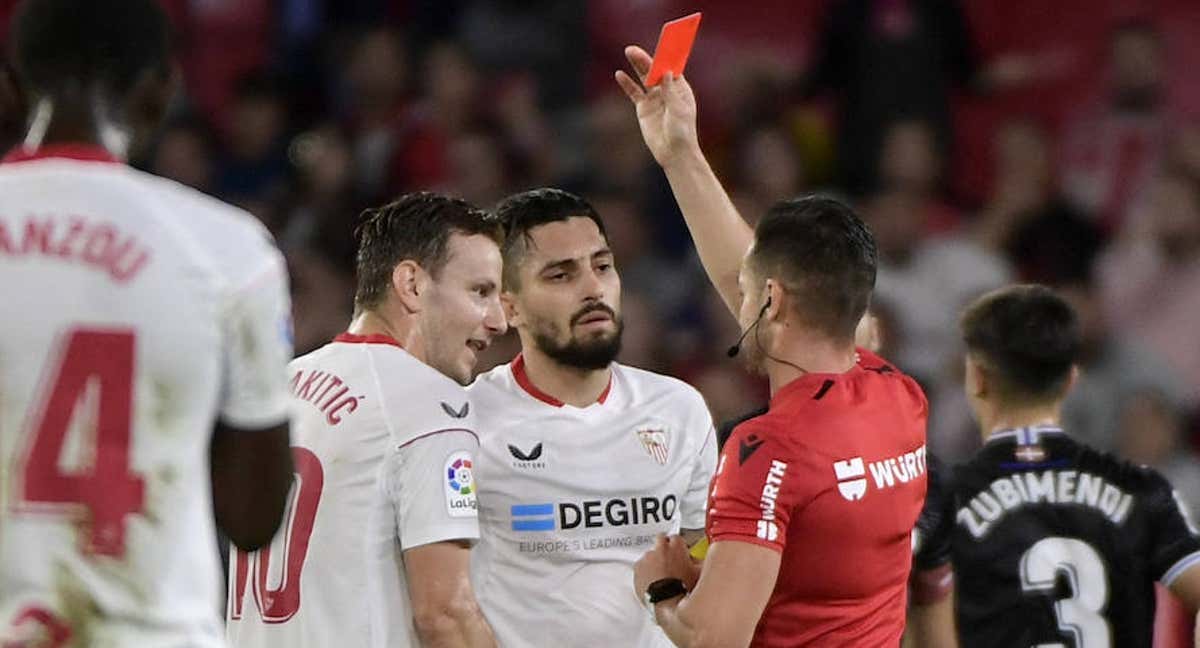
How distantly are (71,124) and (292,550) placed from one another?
1715 millimetres

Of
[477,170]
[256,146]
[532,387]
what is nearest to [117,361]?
[532,387]

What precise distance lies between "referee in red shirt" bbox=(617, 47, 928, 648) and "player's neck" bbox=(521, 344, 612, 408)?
1000 mm

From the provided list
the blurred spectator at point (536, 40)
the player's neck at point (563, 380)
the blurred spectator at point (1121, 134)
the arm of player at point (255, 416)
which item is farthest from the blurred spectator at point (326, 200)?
the arm of player at point (255, 416)

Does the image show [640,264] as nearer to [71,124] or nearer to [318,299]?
[318,299]

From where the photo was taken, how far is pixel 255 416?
324 cm

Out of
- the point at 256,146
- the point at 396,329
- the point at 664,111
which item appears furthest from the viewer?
the point at 256,146

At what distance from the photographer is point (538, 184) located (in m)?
10.6

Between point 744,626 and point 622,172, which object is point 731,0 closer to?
point 622,172

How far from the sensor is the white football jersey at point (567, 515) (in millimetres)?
5203

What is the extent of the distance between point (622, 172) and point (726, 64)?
115cm

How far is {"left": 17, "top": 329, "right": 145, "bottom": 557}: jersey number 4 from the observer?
10.2ft

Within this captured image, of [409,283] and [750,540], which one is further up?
[409,283]

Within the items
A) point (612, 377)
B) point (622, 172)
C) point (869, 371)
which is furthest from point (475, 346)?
point (622, 172)

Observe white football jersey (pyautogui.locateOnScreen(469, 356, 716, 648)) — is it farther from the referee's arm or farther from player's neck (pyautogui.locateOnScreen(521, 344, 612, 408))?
the referee's arm
